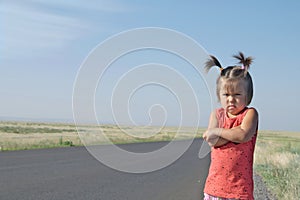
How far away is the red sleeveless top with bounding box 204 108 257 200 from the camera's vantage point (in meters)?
2.83

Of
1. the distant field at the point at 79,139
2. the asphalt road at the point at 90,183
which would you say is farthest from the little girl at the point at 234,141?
the asphalt road at the point at 90,183

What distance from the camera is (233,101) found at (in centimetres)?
286

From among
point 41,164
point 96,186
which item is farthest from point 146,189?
point 41,164

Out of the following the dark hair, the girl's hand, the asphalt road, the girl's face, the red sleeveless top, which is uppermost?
the dark hair

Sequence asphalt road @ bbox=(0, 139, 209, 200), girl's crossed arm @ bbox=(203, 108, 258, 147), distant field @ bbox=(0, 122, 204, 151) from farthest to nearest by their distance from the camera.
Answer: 1. distant field @ bbox=(0, 122, 204, 151)
2. asphalt road @ bbox=(0, 139, 209, 200)
3. girl's crossed arm @ bbox=(203, 108, 258, 147)

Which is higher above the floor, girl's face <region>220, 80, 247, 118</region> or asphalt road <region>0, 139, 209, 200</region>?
girl's face <region>220, 80, 247, 118</region>

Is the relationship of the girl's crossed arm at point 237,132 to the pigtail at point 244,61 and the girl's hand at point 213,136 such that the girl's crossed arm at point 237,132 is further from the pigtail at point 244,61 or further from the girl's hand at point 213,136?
the pigtail at point 244,61

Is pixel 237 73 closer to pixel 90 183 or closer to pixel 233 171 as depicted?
pixel 233 171

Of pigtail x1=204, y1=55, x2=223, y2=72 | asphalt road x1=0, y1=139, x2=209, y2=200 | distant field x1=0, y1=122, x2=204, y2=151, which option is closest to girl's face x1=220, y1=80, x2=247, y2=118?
pigtail x1=204, y1=55, x2=223, y2=72

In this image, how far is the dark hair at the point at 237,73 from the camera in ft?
9.22

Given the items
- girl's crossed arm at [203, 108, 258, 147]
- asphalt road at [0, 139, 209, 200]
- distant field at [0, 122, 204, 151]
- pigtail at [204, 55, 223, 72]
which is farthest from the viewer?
distant field at [0, 122, 204, 151]

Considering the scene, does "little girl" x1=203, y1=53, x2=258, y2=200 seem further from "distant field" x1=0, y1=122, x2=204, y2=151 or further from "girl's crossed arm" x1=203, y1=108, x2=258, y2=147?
"distant field" x1=0, y1=122, x2=204, y2=151

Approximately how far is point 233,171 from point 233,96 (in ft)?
1.57

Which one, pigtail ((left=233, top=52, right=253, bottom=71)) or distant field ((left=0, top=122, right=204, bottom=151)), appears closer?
pigtail ((left=233, top=52, right=253, bottom=71))
